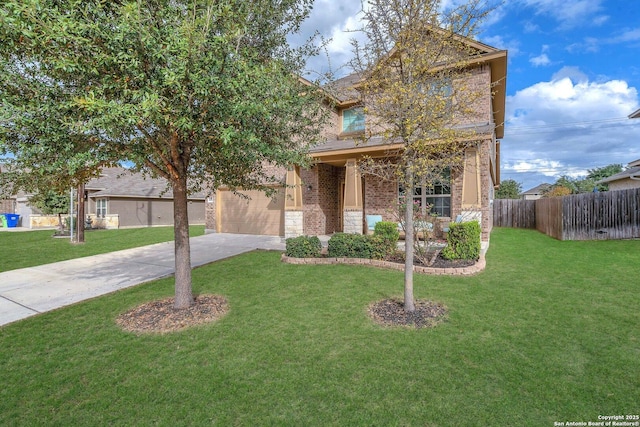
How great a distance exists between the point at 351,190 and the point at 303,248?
12.6 feet

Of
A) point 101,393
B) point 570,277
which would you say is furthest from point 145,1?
point 570,277

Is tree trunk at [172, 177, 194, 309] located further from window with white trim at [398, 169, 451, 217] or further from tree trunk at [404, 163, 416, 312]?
window with white trim at [398, 169, 451, 217]

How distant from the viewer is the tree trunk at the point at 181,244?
16.3 ft

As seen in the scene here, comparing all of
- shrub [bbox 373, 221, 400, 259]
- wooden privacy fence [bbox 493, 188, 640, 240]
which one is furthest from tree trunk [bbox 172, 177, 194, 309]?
wooden privacy fence [bbox 493, 188, 640, 240]

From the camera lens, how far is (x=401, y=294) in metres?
5.53

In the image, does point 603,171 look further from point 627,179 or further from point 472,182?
point 472,182

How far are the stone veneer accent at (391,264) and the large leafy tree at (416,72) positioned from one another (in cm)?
217

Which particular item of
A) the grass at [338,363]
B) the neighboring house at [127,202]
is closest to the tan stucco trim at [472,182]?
the grass at [338,363]

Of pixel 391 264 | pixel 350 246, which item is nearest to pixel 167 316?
pixel 350 246

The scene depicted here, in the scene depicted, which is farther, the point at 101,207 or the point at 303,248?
the point at 101,207

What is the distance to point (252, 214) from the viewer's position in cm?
1480

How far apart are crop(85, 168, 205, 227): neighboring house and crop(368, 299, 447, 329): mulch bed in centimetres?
1986

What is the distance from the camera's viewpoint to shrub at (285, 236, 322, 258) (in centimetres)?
820

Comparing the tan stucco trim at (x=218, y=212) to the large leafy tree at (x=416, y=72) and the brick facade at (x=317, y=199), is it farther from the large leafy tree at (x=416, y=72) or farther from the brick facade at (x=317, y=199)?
the large leafy tree at (x=416, y=72)
